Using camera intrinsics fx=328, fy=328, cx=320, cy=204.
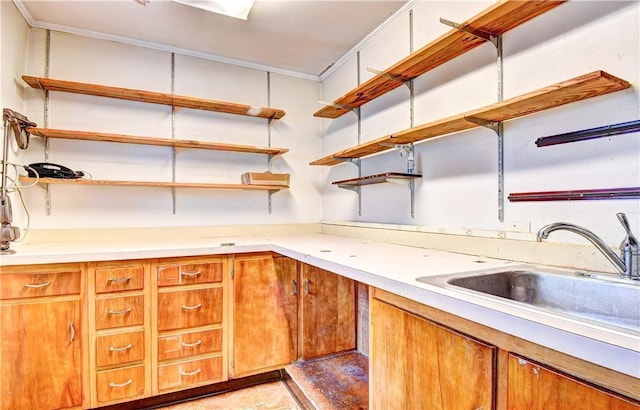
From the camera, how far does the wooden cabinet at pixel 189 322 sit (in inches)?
80.7

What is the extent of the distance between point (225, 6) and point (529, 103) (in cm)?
186

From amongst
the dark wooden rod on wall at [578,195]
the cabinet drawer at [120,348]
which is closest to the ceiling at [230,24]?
the dark wooden rod on wall at [578,195]

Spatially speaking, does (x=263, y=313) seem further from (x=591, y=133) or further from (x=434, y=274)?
(x=591, y=133)

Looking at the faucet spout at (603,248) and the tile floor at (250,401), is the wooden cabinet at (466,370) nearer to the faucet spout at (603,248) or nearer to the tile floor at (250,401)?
the faucet spout at (603,248)

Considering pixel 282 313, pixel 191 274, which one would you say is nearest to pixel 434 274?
pixel 282 313

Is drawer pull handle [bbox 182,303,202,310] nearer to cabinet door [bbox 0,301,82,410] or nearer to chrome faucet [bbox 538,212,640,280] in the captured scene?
cabinet door [bbox 0,301,82,410]

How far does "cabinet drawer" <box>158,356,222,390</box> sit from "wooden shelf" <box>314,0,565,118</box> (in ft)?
7.01

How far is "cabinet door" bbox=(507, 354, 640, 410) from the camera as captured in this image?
66 centimetres

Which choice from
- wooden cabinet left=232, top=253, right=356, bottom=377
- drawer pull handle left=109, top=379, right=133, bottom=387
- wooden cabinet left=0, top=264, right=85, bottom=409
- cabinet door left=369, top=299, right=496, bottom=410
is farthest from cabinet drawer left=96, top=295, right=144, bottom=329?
cabinet door left=369, top=299, right=496, bottom=410

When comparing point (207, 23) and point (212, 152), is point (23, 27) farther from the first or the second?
point (212, 152)

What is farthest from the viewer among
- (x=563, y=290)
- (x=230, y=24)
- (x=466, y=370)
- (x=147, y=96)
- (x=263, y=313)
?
(x=147, y=96)

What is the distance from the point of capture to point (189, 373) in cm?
211

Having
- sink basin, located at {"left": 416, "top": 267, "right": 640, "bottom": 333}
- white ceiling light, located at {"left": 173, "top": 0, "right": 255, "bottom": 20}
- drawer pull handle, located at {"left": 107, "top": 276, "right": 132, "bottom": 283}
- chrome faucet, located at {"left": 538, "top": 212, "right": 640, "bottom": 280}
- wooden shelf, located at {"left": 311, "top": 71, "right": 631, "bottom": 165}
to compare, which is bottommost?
drawer pull handle, located at {"left": 107, "top": 276, "right": 132, "bottom": 283}

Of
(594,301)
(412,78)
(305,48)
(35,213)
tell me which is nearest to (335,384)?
(594,301)
